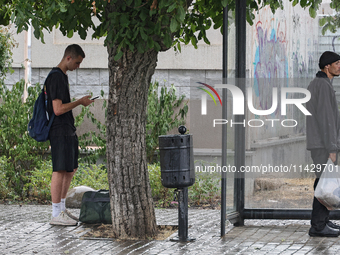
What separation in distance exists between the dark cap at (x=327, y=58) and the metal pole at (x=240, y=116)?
36.8 inches

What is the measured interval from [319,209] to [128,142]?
2245 millimetres

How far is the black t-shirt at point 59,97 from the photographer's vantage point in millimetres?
6648

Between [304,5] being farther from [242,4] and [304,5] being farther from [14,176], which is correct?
[14,176]

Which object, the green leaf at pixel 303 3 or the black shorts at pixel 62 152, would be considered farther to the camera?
the black shorts at pixel 62 152

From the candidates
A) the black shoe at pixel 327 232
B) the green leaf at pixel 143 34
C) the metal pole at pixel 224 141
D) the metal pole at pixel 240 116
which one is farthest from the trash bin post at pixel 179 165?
the black shoe at pixel 327 232

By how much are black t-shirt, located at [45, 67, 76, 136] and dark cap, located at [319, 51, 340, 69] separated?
3.04 metres

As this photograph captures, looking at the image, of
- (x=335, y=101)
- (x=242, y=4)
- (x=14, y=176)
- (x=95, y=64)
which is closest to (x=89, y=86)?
(x=95, y=64)

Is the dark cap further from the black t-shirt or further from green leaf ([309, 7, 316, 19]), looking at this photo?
the black t-shirt

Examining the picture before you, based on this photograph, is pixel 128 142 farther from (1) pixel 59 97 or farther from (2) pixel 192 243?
(2) pixel 192 243

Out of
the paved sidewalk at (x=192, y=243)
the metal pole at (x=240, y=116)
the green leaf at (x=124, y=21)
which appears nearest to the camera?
the paved sidewalk at (x=192, y=243)

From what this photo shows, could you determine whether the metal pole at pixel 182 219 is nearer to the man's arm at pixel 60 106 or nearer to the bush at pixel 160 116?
the man's arm at pixel 60 106

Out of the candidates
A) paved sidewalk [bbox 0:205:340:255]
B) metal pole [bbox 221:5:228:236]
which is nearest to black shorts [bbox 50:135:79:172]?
paved sidewalk [bbox 0:205:340:255]

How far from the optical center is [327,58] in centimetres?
629

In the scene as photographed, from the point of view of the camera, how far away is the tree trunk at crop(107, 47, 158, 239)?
603 cm
